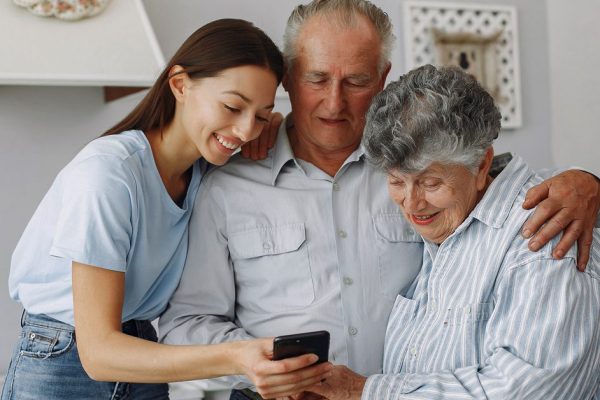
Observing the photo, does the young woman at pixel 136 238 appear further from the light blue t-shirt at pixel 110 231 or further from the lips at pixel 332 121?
the lips at pixel 332 121

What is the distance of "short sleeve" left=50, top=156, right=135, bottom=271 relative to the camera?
53.7 inches

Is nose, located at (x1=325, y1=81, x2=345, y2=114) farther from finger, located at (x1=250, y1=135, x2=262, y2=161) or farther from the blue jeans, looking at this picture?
the blue jeans

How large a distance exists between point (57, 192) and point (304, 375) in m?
0.58

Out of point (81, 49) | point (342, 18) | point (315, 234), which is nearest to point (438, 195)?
point (315, 234)

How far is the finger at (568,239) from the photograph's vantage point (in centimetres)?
132

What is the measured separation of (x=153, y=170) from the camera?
1.54 meters

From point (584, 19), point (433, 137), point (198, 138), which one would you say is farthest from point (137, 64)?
point (584, 19)

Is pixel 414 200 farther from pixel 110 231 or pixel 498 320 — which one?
pixel 110 231

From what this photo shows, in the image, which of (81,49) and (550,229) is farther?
(81,49)

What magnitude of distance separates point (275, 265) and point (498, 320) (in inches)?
19.7

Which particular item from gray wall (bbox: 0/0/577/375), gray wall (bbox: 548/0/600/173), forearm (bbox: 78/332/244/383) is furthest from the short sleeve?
gray wall (bbox: 548/0/600/173)

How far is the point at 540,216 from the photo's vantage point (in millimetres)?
1359

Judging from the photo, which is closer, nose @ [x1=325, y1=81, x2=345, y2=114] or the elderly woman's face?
the elderly woman's face

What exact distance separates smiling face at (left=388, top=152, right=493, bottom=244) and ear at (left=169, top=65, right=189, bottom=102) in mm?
439
